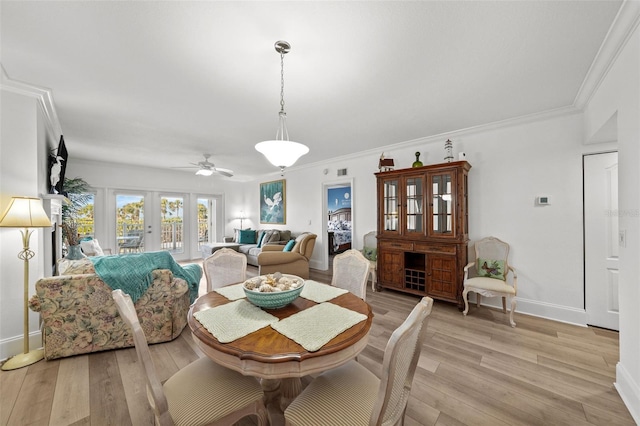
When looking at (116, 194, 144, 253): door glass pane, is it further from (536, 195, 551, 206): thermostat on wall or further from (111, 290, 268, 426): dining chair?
(536, 195, 551, 206): thermostat on wall

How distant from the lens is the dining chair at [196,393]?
3.17 ft

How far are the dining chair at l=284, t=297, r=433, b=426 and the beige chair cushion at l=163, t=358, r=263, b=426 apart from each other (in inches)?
10.0

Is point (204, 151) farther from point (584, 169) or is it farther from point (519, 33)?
point (584, 169)

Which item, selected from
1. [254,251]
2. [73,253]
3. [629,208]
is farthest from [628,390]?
[73,253]

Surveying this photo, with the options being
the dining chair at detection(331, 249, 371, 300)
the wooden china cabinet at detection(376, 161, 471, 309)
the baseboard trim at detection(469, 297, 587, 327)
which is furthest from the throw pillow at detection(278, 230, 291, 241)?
the baseboard trim at detection(469, 297, 587, 327)

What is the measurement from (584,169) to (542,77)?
1.38 meters

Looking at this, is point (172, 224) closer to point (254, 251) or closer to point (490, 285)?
point (254, 251)

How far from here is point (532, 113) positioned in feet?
9.61

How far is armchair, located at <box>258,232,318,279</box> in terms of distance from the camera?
4.29 m

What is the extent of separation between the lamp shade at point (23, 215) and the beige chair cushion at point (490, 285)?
4.44 meters

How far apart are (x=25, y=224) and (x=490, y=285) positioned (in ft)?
15.3

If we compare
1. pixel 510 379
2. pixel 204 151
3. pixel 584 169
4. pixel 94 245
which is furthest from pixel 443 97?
pixel 94 245

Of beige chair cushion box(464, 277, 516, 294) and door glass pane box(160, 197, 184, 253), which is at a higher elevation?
door glass pane box(160, 197, 184, 253)

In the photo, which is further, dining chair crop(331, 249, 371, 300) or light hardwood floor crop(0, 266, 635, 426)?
dining chair crop(331, 249, 371, 300)
